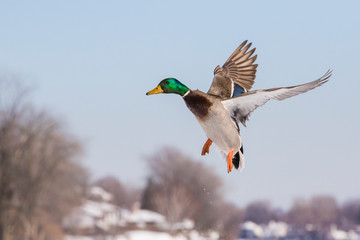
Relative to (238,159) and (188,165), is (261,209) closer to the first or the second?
(188,165)

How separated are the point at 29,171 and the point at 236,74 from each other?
Result: 48.4m

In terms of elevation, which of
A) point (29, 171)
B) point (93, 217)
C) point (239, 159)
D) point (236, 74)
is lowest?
point (239, 159)

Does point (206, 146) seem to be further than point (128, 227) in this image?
No

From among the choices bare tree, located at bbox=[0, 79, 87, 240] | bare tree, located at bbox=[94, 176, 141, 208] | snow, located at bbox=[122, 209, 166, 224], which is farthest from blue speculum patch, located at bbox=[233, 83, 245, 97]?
bare tree, located at bbox=[94, 176, 141, 208]

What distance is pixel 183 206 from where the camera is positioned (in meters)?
77.6

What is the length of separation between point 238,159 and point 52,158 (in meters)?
50.2

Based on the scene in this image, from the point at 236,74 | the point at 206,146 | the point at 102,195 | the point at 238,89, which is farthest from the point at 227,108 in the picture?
the point at 102,195

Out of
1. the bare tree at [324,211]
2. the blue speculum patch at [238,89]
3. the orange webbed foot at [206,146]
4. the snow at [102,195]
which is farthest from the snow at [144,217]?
the orange webbed foot at [206,146]

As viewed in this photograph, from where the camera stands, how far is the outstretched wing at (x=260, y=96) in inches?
108

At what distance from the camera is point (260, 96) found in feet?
9.08

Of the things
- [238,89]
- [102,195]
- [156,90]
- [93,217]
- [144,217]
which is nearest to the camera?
[156,90]

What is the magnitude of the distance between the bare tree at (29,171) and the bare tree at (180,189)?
2216cm

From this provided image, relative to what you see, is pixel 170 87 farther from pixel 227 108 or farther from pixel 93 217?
pixel 93 217

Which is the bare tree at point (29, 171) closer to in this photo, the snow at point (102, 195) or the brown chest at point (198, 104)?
the brown chest at point (198, 104)
